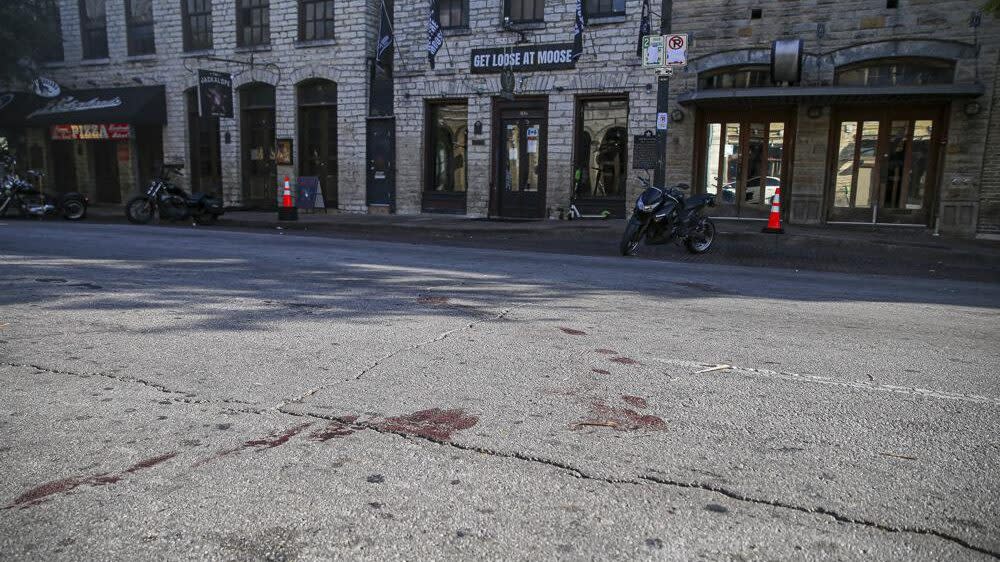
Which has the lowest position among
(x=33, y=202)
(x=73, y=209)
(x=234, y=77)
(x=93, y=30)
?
(x=73, y=209)

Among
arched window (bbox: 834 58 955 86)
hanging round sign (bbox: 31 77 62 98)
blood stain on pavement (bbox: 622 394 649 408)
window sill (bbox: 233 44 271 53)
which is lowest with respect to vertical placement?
blood stain on pavement (bbox: 622 394 649 408)

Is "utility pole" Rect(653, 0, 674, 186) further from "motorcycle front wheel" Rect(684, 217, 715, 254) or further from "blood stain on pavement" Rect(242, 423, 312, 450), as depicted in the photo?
"blood stain on pavement" Rect(242, 423, 312, 450)

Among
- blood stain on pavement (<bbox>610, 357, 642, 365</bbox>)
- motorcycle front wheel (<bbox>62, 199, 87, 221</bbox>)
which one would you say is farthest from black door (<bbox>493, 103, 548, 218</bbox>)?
blood stain on pavement (<bbox>610, 357, 642, 365</bbox>)

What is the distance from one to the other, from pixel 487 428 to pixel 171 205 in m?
15.2

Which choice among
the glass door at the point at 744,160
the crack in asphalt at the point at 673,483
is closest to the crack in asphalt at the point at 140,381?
the crack in asphalt at the point at 673,483

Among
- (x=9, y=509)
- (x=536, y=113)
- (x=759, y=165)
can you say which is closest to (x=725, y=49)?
(x=759, y=165)

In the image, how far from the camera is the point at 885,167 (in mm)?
14781

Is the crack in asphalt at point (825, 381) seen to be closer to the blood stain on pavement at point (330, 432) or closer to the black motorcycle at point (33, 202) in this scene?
the blood stain on pavement at point (330, 432)

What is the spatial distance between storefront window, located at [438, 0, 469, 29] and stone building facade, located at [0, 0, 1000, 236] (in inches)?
2.2

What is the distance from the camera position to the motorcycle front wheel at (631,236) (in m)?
10.9

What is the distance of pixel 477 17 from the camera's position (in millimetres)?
17391

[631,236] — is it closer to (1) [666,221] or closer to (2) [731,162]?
(1) [666,221]

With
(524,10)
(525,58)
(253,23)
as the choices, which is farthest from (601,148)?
(253,23)

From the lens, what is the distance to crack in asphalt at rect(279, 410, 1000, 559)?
2.26 meters
